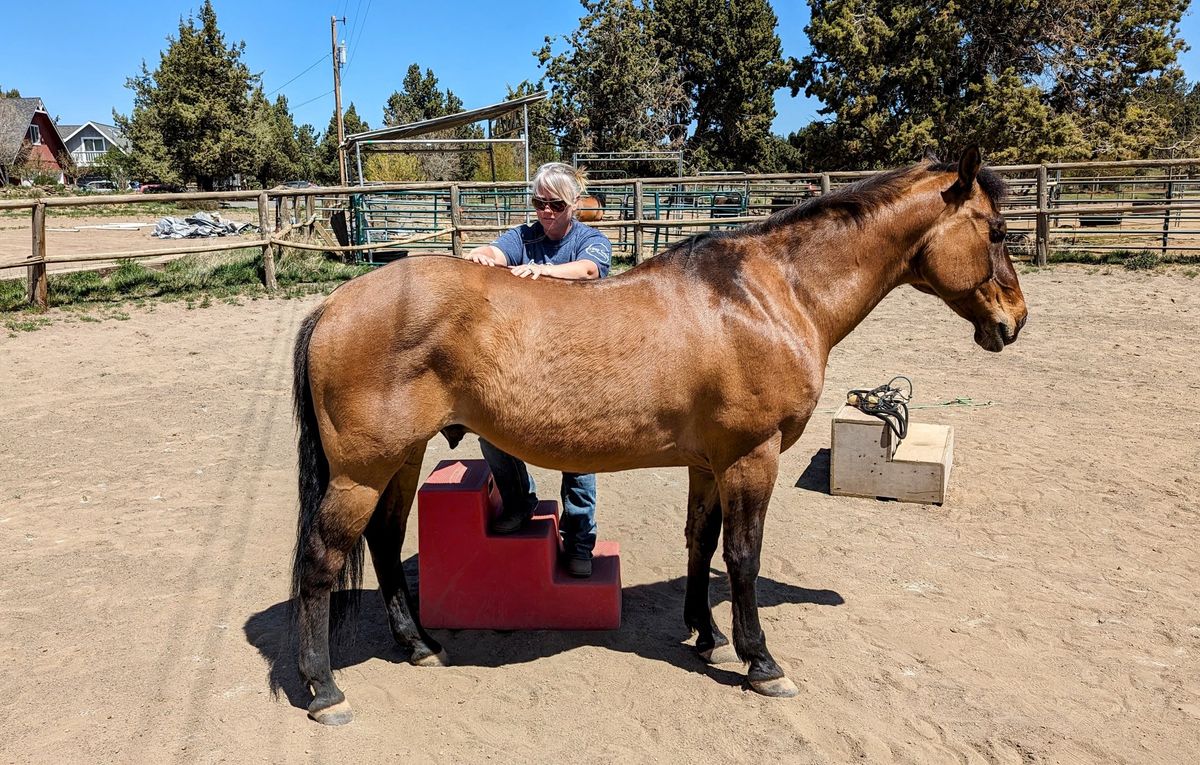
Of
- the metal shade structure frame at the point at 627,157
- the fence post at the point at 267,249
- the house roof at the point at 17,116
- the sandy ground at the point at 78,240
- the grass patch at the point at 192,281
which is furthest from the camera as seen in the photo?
the house roof at the point at 17,116

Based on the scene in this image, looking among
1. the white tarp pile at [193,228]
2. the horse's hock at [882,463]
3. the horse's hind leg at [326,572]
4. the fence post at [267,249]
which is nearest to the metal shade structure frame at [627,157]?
the fence post at [267,249]

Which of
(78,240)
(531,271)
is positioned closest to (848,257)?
(531,271)

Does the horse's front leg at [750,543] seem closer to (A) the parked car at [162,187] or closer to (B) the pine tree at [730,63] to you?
(A) the parked car at [162,187]

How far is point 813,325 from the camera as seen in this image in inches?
128

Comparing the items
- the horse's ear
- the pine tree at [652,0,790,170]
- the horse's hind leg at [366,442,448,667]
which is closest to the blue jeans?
the horse's hind leg at [366,442,448,667]

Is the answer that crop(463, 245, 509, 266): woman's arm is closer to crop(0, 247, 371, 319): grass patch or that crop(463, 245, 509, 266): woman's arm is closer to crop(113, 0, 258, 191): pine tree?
crop(0, 247, 371, 319): grass patch

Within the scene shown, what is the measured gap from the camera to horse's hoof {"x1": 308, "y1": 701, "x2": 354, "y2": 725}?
2969 millimetres

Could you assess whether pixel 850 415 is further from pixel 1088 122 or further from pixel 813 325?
pixel 1088 122

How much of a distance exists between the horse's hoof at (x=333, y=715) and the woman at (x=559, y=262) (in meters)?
1.00

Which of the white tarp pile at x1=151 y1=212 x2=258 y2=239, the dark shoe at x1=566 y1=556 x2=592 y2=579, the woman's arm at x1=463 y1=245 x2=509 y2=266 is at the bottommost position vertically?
the dark shoe at x1=566 y1=556 x2=592 y2=579

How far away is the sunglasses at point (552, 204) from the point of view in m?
3.56

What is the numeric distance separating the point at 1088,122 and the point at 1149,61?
2.06 meters

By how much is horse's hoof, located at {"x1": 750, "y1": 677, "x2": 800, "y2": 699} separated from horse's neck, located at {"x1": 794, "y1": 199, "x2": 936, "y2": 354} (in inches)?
52.7

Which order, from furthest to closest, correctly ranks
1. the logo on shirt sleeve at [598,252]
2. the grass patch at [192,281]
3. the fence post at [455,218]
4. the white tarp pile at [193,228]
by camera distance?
the white tarp pile at [193,228], the fence post at [455,218], the grass patch at [192,281], the logo on shirt sleeve at [598,252]
